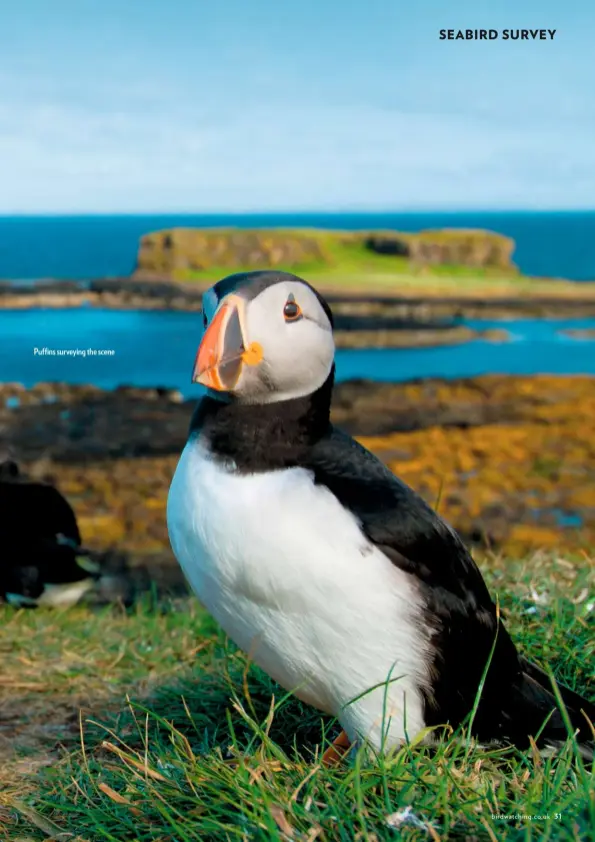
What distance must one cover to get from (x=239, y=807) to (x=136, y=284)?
388 inches

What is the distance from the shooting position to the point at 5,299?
37.8 feet

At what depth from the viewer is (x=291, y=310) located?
2475 millimetres

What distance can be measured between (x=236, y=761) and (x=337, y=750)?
299 mm

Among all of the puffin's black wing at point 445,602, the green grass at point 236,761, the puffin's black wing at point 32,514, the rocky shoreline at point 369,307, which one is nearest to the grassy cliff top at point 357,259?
the rocky shoreline at point 369,307

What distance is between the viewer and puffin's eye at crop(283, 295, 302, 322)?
2471mm

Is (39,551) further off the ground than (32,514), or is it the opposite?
(32,514)

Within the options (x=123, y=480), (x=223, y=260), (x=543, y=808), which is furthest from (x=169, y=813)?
(x=223, y=260)

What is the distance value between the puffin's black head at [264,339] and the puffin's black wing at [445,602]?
0.22 m

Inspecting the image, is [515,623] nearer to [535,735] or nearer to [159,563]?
[535,735]

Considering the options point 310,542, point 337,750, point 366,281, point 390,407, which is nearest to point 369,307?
point 366,281

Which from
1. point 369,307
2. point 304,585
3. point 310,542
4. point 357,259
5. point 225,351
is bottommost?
point 304,585

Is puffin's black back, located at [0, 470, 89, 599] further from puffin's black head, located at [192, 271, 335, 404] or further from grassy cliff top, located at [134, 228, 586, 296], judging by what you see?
grassy cliff top, located at [134, 228, 586, 296]

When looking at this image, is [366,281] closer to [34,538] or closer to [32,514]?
[32,514]

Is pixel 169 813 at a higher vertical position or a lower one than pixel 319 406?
lower
